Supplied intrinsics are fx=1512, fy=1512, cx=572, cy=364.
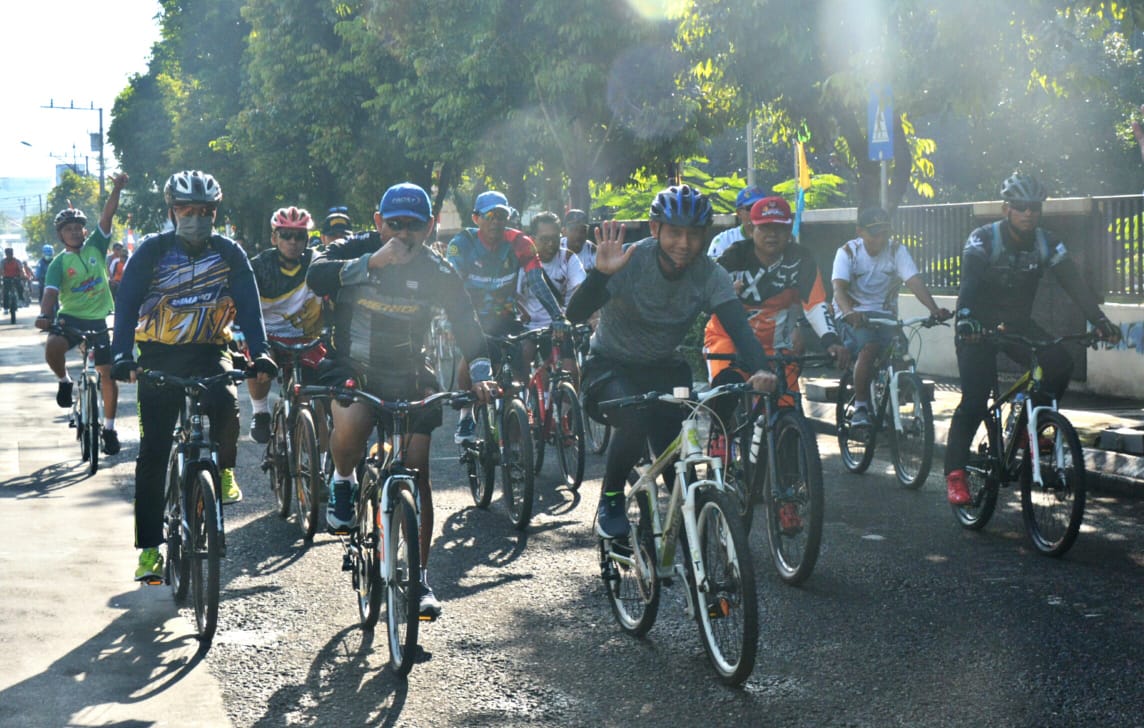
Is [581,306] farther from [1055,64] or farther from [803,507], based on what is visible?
[1055,64]

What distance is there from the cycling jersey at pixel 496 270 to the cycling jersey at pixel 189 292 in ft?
11.1

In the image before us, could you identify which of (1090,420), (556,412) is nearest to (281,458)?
(556,412)

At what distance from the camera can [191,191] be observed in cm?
649

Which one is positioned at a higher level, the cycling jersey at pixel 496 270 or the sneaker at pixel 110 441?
the cycling jersey at pixel 496 270

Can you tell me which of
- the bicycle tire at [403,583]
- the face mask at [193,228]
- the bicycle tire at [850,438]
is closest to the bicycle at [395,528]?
the bicycle tire at [403,583]

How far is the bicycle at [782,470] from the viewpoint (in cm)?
678

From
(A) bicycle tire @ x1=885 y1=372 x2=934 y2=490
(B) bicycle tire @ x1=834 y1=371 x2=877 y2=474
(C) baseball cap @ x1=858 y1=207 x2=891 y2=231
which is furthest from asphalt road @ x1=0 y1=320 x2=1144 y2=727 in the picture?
(C) baseball cap @ x1=858 y1=207 x2=891 y2=231

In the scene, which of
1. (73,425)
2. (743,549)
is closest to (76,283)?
(73,425)

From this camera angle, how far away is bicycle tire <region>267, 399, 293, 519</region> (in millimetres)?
8852

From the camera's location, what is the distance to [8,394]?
60.8 feet

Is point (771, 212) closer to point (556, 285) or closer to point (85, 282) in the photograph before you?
point (556, 285)

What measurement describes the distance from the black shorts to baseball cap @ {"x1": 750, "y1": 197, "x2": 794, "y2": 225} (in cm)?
577

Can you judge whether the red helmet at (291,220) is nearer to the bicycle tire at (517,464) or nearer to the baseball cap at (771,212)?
the bicycle tire at (517,464)

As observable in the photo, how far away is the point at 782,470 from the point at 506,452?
2146 mm
